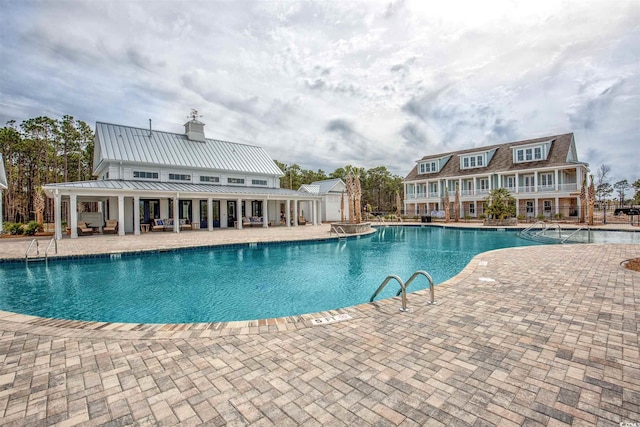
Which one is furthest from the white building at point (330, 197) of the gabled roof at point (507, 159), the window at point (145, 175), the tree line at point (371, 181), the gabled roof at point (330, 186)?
the tree line at point (371, 181)

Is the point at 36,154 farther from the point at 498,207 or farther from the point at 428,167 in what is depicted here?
the point at 498,207

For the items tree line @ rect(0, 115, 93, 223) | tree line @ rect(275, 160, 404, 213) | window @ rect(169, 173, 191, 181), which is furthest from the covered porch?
tree line @ rect(275, 160, 404, 213)

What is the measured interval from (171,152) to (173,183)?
281cm

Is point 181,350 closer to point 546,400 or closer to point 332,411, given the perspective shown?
point 332,411

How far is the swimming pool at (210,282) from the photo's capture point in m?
5.85

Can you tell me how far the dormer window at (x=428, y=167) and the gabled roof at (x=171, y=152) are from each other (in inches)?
742

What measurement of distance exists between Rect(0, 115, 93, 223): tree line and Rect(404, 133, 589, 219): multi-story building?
119ft

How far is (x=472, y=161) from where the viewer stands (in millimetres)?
31688

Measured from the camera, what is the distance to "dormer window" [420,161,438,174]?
34.6m

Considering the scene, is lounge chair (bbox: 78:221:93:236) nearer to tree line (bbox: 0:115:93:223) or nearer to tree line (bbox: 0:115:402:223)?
tree line (bbox: 0:115:402:223)

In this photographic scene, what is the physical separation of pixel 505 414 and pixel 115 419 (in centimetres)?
287

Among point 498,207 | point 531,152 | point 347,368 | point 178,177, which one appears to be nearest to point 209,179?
point 178,177

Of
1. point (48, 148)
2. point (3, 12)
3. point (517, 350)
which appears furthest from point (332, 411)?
point (48, 148)

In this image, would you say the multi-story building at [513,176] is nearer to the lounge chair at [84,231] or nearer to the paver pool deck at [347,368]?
the paver pool deck at [347,368]
